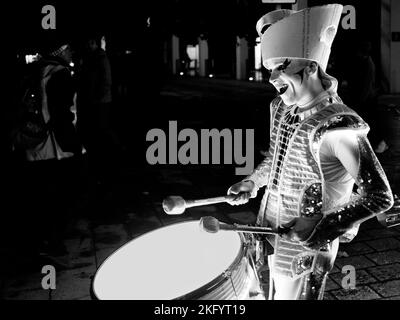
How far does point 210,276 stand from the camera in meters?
1.94

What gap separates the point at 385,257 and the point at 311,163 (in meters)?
3.00

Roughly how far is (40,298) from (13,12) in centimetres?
547

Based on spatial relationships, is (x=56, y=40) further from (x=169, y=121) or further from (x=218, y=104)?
(x=218, y=104)

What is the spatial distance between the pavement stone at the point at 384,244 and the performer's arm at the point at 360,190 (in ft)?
10.4

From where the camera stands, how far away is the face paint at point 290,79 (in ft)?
6.72

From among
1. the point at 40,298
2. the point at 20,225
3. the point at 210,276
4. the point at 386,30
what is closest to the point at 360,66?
the point at 20,225

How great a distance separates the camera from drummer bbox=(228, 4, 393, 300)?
192 cm

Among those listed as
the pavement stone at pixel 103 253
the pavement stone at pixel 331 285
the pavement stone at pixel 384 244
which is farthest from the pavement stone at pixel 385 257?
the pavement stone at pixel 103 253

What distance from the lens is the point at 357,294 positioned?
153 inches

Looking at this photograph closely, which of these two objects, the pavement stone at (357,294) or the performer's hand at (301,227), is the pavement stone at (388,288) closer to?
the pavement stone at (357,294)

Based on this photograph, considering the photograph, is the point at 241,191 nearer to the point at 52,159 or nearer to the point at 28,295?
the point at 28,295

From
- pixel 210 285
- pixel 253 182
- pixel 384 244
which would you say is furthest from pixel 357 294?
pixel 210 285

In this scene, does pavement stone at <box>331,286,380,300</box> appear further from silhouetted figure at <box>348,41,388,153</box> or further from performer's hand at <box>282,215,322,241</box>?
silhouetted figure at <box>348,41,388,153</box>

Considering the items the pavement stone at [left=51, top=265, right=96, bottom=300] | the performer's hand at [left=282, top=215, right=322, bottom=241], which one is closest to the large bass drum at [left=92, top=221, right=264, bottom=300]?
the performer's hand at [left=282, top=215, right=322, bottom=241]
